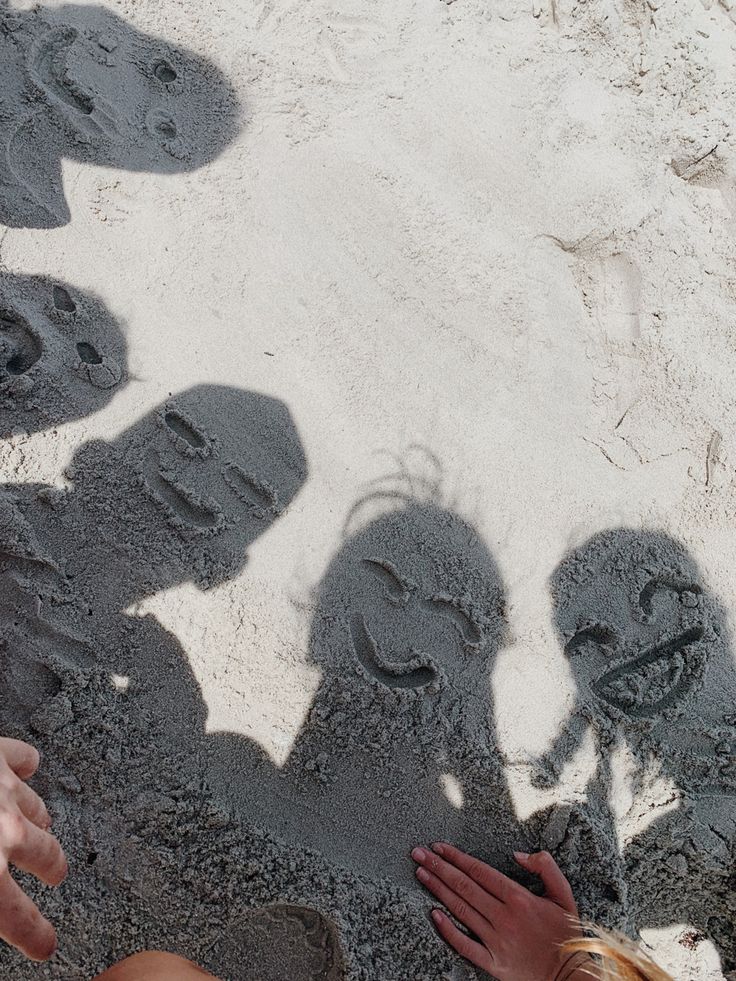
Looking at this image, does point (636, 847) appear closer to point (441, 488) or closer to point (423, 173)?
point (441, 488)

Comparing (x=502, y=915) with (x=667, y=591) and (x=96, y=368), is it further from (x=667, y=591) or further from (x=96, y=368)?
(x=96, y=368)

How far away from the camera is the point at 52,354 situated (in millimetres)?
1793

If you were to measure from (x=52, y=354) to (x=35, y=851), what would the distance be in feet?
3.81

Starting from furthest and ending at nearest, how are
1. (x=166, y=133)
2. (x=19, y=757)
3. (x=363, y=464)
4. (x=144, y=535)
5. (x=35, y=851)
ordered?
(x=166, y=133)
(x=363, y=464)
(x=144, y=535)
(x=19, y=757)
(x=35, y=851)

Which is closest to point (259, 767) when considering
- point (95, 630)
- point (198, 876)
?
point (198, 876)

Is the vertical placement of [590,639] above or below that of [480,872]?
above

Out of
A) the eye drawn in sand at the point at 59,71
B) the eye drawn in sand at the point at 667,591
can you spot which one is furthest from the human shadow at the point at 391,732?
the eye drawn in sand at the point at 59,71

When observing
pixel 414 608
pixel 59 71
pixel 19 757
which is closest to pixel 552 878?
pixel 414 608

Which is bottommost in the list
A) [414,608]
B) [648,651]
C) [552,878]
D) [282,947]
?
[282,947]

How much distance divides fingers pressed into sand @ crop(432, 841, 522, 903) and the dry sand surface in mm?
46

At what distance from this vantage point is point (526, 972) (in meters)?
1.62

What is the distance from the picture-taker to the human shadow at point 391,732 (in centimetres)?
167

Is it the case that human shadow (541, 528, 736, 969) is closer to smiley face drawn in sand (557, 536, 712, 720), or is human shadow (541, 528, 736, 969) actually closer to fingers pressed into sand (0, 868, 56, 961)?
smiley face drawn in sand (557, 536, 712, 720)

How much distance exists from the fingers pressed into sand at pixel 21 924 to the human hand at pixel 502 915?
2.71 ft
